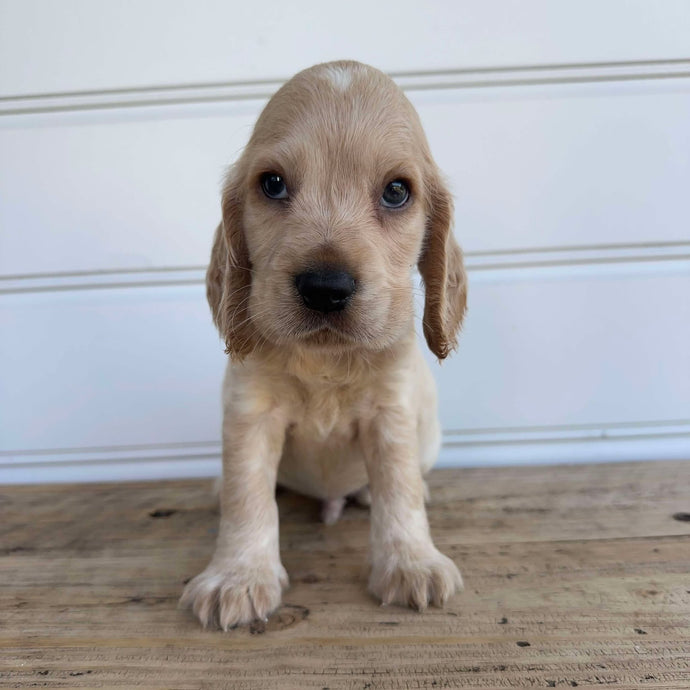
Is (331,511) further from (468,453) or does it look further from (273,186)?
(273,186)

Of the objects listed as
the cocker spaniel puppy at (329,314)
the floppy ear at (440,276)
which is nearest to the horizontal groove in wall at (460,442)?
the cocker spaniel puppy at (329,314)

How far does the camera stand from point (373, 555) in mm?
1865

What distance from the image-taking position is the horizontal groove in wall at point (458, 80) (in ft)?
9.36

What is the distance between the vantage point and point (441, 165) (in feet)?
9.58

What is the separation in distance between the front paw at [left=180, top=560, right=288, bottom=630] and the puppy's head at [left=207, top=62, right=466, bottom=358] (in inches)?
25.3

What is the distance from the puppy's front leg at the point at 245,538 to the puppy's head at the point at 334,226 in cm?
28

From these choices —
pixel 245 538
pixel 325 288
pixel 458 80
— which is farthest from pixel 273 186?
pixel 458 80

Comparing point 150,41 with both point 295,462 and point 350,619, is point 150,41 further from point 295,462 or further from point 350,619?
point 350,619

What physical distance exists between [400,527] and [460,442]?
1436 mm

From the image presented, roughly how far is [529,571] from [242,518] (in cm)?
91

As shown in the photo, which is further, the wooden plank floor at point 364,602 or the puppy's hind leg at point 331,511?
the puppy's hind leg at point 331,511

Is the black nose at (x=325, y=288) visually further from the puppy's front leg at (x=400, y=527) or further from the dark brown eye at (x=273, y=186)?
the puppy's front leg at (x=400, y=527)

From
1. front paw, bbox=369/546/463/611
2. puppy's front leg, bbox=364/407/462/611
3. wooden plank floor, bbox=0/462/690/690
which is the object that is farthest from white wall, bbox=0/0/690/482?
front paw, bbox=369/546/463/611

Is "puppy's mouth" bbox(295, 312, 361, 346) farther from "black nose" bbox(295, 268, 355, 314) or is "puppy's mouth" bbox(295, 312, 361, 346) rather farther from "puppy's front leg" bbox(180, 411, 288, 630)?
"puppy's front leg" bbox(180, 411, 288, 630)
